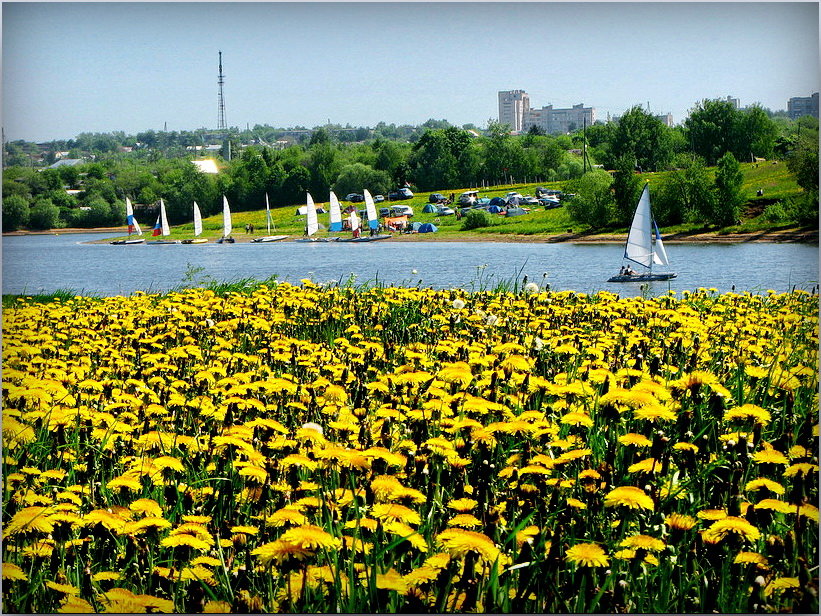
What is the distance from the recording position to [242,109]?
347 centimetres

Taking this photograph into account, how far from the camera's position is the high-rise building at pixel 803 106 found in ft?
9.12

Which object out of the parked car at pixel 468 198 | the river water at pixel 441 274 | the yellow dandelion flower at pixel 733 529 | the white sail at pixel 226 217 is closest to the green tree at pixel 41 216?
the river water at pixel 441 274

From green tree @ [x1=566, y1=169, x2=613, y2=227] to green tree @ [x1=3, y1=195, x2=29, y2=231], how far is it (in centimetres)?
5768

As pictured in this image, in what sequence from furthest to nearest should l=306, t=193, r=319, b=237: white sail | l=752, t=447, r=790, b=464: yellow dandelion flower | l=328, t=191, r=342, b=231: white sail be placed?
1. l=306, t=193, r=319, b=237: white sail
2. l=328, t=191, r=342, b=231: white sail
3. l=752, t=447, r=790, b=464: yellow dandelion flower

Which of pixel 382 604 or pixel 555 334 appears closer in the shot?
pixel 382 604

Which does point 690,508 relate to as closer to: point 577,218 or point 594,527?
point 594,527

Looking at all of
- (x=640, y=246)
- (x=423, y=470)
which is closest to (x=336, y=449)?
(x=423, y=470)

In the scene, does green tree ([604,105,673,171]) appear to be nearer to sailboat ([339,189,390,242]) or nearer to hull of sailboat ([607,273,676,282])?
sailboat ([339,189,390,242])

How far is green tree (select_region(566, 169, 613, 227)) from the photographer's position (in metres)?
Result: 60.5

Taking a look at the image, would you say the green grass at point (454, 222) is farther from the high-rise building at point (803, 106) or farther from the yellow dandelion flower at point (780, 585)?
the yellow dandelion flower at point (780, 585)

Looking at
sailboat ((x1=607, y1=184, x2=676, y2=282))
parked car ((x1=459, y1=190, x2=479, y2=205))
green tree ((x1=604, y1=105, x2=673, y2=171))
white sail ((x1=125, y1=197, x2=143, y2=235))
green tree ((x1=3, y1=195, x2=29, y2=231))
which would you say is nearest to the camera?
green tree ((x1=3, y1=195, x2=29, y2=231))

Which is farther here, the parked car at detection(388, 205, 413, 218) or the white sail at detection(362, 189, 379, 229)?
the parked car at detection(388, 205, 413, 218)

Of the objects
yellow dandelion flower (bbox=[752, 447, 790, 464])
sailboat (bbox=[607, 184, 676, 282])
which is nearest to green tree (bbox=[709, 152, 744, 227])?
sailboat (bbox=[607, 184, 676, 282])

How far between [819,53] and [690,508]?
1539 millimetres
